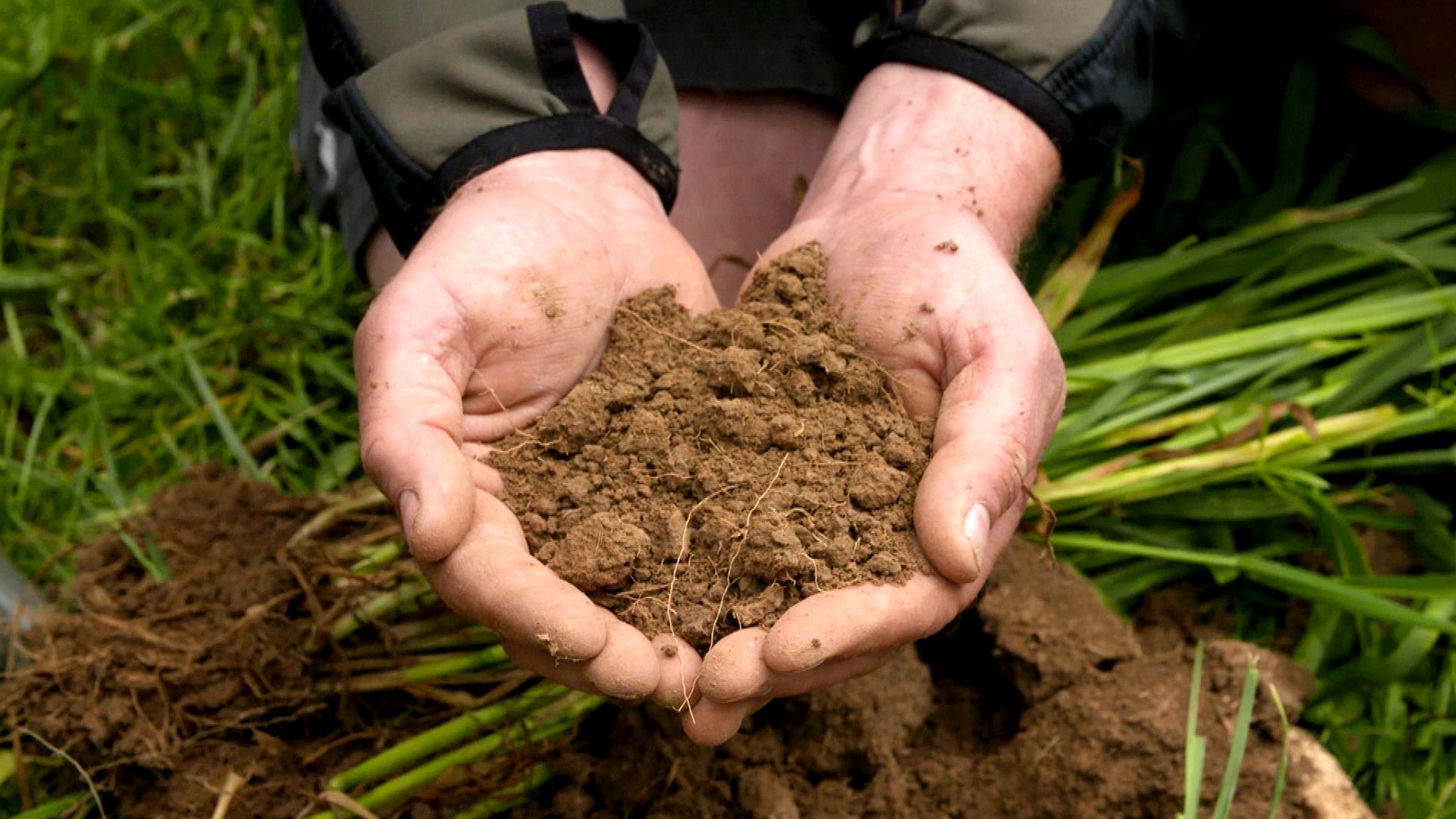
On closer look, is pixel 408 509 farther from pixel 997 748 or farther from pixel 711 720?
pixel 997 748

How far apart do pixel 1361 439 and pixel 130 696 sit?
6.10 feet

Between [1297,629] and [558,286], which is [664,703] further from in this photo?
[1297,629]

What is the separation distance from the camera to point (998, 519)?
1297 millimetres

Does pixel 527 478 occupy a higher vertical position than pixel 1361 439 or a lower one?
higher

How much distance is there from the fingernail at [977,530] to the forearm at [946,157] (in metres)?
0.49

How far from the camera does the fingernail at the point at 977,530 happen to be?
1169 millimetres

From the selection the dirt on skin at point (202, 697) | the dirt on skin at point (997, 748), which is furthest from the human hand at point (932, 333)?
the dirt on skin at point (202, 697)

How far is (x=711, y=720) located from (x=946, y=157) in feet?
2.84

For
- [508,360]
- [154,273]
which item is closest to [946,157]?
[508,360]

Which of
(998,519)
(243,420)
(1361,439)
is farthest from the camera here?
(243,420)

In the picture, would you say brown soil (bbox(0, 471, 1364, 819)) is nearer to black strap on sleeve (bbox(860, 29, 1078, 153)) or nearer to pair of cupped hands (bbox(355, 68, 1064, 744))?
pair of cupped hands (bbox(355, 68, 1064, 744))

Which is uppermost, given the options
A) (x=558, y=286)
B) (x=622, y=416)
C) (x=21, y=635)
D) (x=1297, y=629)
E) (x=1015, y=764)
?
(x=558, y=286)

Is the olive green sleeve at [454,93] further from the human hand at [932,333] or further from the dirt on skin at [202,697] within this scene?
the dirt on skin at [202,697]

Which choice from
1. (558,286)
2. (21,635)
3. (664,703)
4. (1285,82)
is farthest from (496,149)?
(1285,82)
